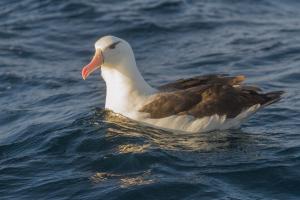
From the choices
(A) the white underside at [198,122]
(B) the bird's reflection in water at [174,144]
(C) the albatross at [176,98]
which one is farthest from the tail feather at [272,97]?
(B) the bird's reflection in water at [174,144]

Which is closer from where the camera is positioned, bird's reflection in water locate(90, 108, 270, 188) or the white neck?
bird's reflection in water locate(90, 108, 270, 188)

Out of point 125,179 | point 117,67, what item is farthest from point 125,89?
point 125,179

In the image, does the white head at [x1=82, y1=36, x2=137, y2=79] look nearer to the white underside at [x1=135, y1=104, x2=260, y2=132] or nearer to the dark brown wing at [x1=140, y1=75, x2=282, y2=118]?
the dark brown wing at [x1=140, y1=75, x2=282, y2=118]

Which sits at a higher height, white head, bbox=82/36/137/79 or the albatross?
white head, bbox=82/36/137/79

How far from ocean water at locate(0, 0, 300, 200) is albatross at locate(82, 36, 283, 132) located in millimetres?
155

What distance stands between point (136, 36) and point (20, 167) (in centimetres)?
733

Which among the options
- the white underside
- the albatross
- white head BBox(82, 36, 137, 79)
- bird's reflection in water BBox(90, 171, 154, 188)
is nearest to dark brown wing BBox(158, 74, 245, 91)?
the albatross

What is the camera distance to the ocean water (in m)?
9.86

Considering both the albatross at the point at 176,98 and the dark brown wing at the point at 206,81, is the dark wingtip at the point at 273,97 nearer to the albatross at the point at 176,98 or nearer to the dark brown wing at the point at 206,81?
the albatross at the point at 176,98

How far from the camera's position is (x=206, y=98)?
11.5 m

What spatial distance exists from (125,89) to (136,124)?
21.4 inches

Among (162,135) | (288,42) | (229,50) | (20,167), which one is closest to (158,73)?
(229,50)

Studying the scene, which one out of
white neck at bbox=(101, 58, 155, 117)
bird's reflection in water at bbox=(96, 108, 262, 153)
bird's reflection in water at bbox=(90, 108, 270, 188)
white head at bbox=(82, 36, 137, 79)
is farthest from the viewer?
white head at bbox=(82, 36, 137, 79)

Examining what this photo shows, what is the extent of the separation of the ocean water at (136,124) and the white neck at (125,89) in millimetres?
230
